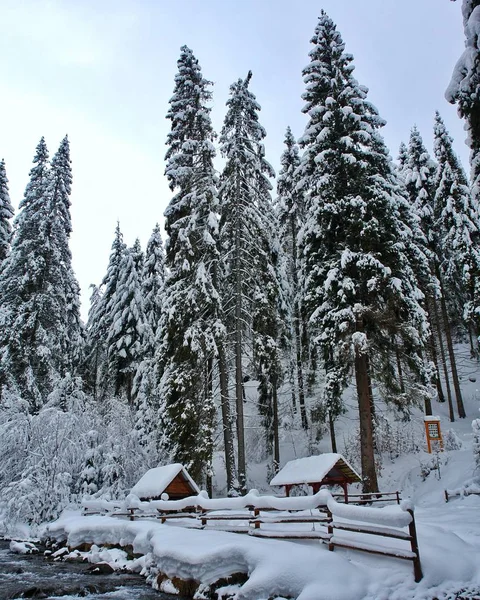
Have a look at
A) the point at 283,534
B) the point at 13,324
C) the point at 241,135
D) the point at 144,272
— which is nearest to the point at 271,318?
the point at 241,135

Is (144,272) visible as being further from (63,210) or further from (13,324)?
(13,324)

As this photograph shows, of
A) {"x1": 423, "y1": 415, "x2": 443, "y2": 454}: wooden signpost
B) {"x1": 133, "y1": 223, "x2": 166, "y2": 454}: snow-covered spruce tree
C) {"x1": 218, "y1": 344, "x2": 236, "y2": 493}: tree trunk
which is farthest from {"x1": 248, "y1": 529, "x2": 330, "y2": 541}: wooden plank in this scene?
{"x1": 423, "y1": 415, "x2": 443, "y2": 454}: wooden signpost

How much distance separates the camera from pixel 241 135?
22.3 m

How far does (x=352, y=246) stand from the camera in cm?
1838

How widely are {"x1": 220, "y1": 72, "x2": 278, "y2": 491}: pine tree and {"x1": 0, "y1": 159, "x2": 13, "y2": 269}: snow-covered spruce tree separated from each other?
1774 centimetres

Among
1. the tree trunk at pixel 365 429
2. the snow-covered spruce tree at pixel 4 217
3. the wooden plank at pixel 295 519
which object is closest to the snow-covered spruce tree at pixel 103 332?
the snow-covered spruce tree at pixel 4 217

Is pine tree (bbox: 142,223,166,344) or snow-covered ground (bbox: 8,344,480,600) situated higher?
pine tree (bbox: 142,223,166,344)

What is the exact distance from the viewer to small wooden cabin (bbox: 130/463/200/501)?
17109mm

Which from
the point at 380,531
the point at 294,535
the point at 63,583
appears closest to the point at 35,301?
the point at 63,583

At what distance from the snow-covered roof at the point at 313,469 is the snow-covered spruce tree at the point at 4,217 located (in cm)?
2439

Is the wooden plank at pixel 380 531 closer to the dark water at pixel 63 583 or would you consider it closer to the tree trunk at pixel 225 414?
the dark water at pixel 63 583

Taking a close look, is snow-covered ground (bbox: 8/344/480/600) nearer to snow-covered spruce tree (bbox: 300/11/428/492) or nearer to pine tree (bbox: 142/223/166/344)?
snow-covered spruce tree (bbox: 300/11/428/492)

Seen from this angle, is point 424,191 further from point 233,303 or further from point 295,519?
point 295,519

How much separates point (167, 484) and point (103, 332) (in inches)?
846
